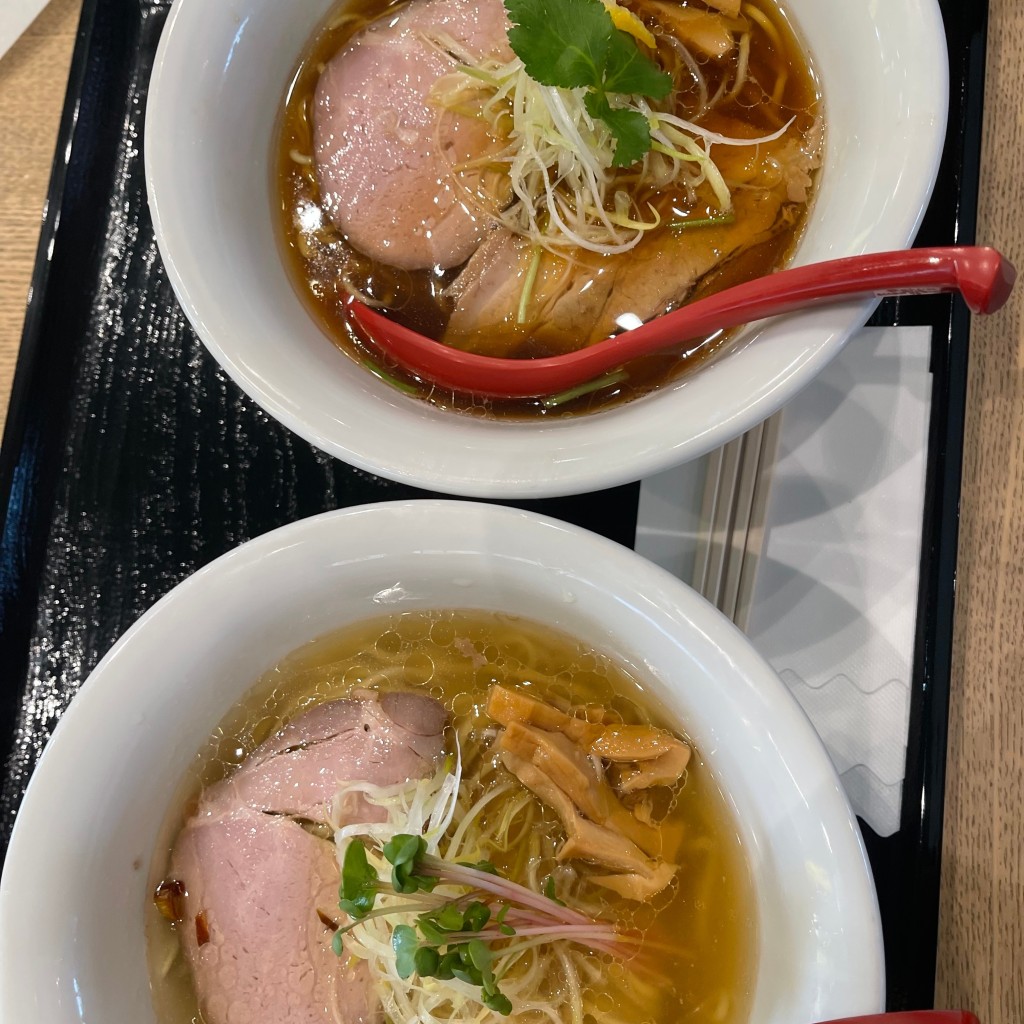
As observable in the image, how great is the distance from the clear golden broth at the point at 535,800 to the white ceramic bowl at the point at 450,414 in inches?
9.8

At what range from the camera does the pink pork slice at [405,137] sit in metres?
1.09

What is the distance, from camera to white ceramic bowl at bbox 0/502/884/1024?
813mm

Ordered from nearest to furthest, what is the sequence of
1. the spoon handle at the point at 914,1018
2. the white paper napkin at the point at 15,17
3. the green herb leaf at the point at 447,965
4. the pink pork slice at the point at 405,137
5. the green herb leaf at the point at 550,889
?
the spoon handle at the point at 914,1018, the green herb leaf at the point at 447,965, the green herb leaf at the point at 550,889, the pink pork slice at the point at 405,137, the white paper napkin at the point at 15,17

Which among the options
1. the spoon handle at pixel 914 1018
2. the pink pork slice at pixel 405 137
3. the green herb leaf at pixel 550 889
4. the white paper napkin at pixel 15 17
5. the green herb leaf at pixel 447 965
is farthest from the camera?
the white paper napkin at pixel 15 17

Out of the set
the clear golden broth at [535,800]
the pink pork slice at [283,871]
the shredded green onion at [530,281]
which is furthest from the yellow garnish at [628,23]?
the pink pork slice at [283,871]

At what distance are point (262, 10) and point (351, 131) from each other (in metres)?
0.17

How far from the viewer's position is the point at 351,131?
3.67ft

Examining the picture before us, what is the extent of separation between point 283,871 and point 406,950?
0.71 ft

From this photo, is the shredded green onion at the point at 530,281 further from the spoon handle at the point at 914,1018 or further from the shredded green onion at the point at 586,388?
the spoon handle at the point at 914,1018

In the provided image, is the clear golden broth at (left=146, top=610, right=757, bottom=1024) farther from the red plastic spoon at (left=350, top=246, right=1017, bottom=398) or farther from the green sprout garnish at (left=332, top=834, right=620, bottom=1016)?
Answer: the red plastic spoon at (left=350, top=246, right=1017, bottom=398)

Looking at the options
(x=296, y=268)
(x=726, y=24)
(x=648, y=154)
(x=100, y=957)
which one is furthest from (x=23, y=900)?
(x=726, y=24)

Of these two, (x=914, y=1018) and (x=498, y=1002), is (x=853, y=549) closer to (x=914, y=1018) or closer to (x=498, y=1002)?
(x=914, y=1018)

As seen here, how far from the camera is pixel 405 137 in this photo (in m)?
1.10

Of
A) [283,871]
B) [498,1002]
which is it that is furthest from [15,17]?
[498,1002]
